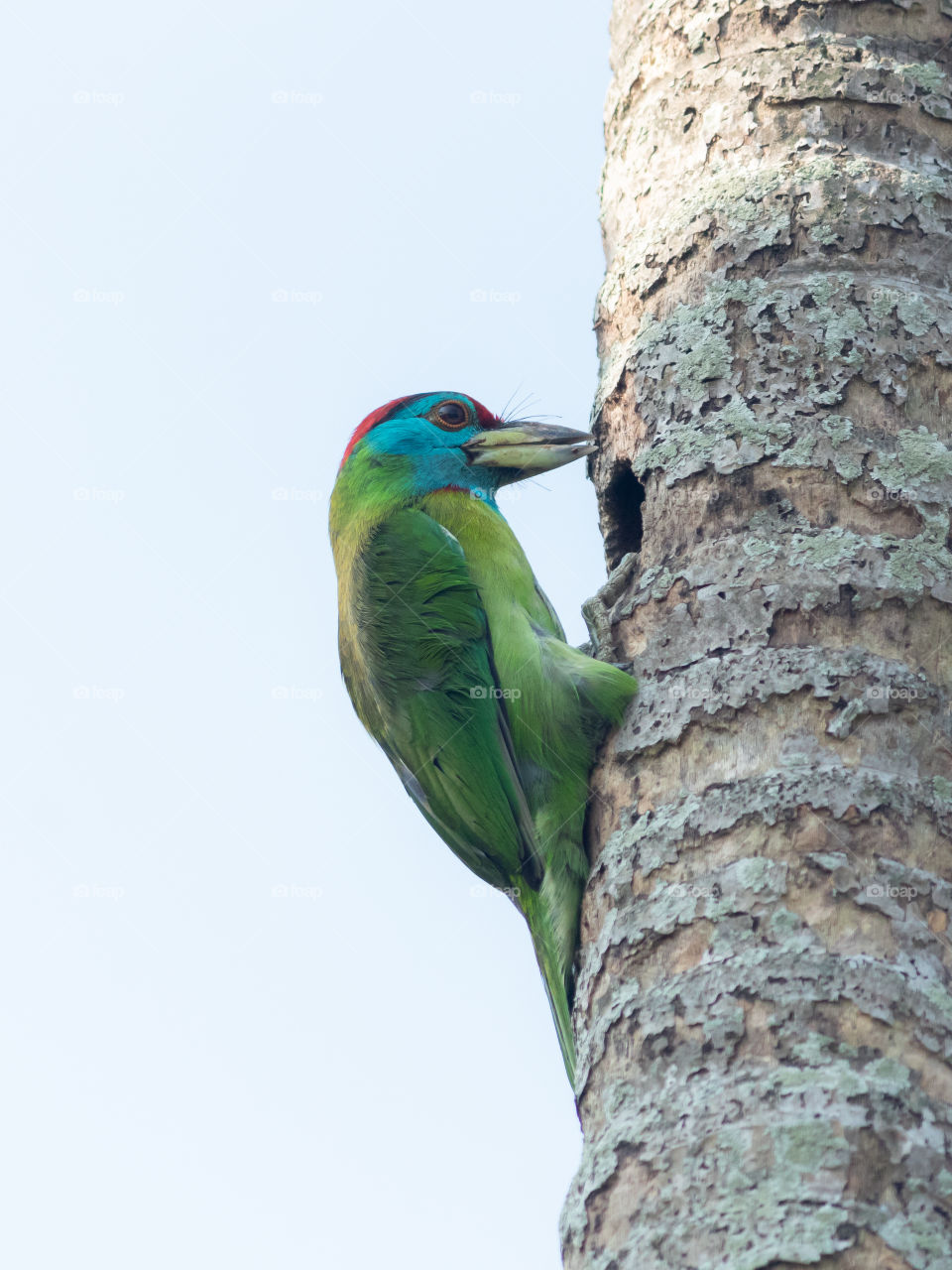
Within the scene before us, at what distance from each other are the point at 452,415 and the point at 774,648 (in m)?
1.99

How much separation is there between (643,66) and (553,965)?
2.15 meters

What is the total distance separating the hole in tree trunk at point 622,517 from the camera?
120 inches

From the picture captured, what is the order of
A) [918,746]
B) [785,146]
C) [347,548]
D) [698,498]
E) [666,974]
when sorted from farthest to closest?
[347,548], [785,146], [698,498], [918,746], [666,974]

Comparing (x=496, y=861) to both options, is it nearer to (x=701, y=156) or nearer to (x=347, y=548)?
(x=347, y=548)

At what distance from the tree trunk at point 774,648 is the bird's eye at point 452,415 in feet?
3.15

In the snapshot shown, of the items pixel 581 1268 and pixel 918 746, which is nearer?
pixel 581 1268

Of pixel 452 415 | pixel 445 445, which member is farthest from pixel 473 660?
pixel 452 415

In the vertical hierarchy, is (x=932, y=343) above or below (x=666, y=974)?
above

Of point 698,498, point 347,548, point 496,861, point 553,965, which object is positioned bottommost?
point 553,965

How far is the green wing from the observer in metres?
3.23

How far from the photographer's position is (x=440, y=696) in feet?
11.1

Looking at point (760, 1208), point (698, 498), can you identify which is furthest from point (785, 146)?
point (760, 1208)

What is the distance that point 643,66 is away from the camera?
3176 mm

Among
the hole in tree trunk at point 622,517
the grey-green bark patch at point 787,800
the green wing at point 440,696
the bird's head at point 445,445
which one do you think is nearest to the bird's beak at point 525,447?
the bird's head at point 445,445
